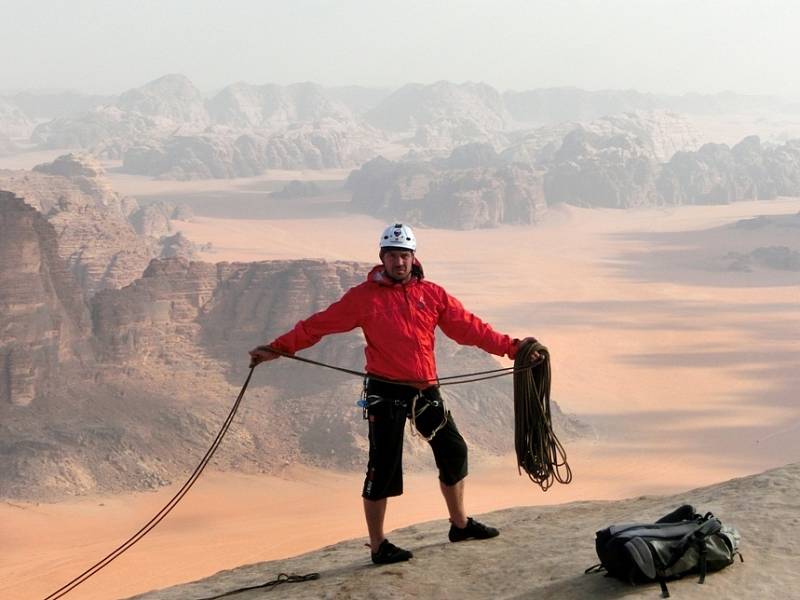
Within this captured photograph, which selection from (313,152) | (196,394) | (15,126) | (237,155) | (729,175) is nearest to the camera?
(196,394)

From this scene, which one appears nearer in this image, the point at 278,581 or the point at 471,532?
the point at 278,581

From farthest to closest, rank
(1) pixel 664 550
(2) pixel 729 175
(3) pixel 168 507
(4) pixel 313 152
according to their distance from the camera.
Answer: (4) pixel 313 152 → (2) pixel 729 175 → (3) pixel 168 507 → (1) pixel 664 550

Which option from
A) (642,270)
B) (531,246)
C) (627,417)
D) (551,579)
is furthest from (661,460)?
(531,246)

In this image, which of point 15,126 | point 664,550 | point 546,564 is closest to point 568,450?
point 546,564

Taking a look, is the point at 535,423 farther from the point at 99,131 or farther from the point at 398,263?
the point at 99,131

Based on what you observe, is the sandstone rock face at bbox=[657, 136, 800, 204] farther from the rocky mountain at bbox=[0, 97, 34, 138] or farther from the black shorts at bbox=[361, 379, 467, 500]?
the rocky mountain at bbox=[0, 97, 34, 138]

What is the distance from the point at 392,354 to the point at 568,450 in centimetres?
1652

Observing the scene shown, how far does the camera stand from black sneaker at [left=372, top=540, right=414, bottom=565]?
6.52m

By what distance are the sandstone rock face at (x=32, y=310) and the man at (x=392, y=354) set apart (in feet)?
49.2

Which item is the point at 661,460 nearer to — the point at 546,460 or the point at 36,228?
the point at 36,228

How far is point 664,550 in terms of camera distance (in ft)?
17.2

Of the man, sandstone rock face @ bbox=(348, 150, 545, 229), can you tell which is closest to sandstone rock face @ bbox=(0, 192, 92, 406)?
the man

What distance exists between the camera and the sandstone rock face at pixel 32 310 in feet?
65.5

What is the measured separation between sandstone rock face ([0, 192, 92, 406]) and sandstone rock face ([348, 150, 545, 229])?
49031 mm
